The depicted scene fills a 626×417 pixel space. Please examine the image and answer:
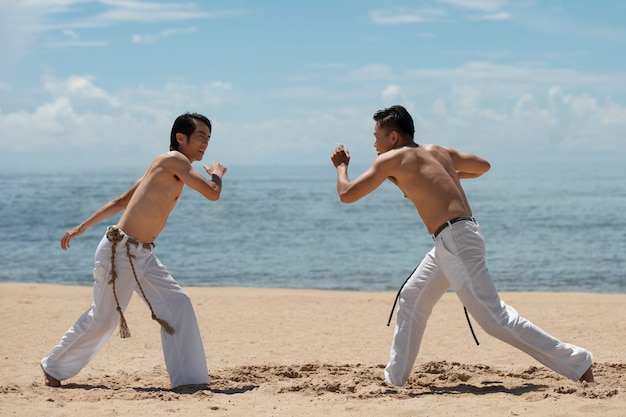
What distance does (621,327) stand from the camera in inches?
347

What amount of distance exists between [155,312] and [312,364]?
1552mm

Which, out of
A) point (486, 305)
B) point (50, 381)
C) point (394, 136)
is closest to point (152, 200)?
point (50, 381)

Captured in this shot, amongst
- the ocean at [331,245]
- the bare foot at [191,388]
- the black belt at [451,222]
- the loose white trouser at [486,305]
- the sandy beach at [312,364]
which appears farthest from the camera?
the ocean at [331,245]

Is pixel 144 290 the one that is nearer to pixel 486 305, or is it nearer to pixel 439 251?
pixel 439 251

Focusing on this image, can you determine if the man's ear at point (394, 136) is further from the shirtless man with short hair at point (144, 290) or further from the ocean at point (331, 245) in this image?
the ocean at point (331, 245)

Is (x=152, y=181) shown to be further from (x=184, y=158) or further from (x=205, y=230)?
(x=205, y=230)

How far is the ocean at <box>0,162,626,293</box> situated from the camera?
17.5 m

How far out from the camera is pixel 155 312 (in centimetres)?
575

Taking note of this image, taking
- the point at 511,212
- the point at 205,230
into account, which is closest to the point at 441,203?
the point at 205,230

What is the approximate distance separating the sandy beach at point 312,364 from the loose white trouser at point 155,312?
207 millimetres

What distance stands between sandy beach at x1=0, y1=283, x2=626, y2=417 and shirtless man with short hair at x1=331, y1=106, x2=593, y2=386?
0.26 m

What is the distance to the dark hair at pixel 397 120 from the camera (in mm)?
5680

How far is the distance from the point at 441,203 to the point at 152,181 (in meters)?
2.00

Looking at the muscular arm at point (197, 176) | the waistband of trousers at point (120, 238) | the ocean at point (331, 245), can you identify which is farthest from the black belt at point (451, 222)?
the ocean at point (331, 245)
